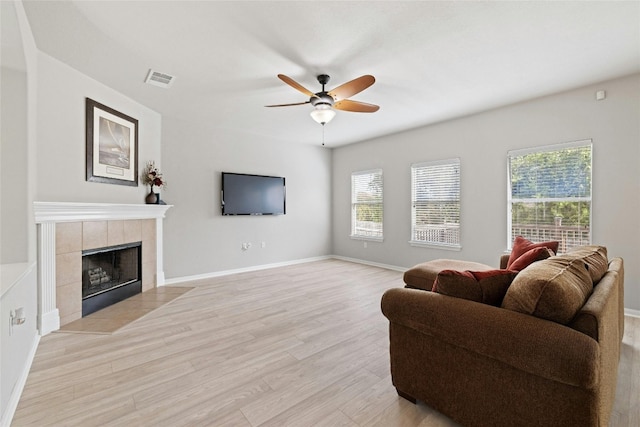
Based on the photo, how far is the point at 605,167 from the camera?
3373mm

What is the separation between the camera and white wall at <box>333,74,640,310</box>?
3242 mm

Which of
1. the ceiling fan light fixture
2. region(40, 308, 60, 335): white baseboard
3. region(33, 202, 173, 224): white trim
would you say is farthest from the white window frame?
region(40, 308, 60, 335): white baseboard

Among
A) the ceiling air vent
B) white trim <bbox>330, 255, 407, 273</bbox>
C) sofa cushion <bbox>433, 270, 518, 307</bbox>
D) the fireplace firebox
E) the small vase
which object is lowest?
white trim <bbox>330, 255, 407, 273</bbox>

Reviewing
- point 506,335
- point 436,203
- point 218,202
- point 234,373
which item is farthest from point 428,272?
point 218,202

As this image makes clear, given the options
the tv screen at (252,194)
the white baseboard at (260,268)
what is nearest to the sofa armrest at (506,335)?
the white baseboard at (260,268)

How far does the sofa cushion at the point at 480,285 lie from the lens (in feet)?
5.05

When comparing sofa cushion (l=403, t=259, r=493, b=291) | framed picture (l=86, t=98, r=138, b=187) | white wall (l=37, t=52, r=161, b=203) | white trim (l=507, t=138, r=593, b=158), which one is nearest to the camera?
white wall (l=37, t=52, r=161, b=203)

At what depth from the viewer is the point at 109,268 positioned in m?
3.82

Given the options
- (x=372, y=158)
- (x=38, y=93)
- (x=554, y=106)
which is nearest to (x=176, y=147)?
(x=38, y=93)

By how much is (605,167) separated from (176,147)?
5.94 m

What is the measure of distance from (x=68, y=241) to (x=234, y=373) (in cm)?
245

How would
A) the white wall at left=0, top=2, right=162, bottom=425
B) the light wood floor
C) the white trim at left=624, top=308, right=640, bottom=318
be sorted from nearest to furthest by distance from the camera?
the light wood floor
the white wall at left=0, top=2, right=162, bottom=425
the white trim at left=624, top=308, right=640, bottom=318

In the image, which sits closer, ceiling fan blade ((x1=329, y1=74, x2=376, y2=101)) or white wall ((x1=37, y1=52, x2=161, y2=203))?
ceiling fan blade ((x1=329, y1=74, x2=376, y2=101))

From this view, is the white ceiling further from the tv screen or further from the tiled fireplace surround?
the tv screen
